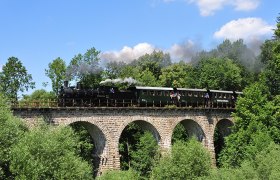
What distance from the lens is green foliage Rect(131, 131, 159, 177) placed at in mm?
48281

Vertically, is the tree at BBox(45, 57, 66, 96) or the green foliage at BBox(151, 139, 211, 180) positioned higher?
the tree at BBox(45, 57, 66, 96)

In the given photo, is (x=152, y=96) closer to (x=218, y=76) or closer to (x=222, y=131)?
(x=222, y=131)

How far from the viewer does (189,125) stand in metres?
55.0

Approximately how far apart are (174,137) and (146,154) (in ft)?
44.9

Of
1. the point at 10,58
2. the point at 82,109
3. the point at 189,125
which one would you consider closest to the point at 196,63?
the point at 189,125

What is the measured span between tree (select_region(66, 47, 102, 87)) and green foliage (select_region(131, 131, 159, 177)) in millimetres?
17191

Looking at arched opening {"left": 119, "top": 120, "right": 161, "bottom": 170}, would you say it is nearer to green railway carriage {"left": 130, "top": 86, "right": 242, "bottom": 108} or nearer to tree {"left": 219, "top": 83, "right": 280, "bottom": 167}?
green railway carriage {"left": 130, "top": 86, "right": 242, "bottom": 108}

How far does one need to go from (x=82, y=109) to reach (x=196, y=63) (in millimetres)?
44062

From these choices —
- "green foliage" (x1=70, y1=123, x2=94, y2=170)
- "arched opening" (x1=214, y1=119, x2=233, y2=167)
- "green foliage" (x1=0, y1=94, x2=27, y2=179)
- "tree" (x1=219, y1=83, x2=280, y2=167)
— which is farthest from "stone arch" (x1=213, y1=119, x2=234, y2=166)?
"green foliage" (x1=0, y1=94, x2=27, y2=179)

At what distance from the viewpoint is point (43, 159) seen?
30438mm

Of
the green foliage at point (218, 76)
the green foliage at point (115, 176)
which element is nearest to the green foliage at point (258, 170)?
the green foliage at point (115, 176)

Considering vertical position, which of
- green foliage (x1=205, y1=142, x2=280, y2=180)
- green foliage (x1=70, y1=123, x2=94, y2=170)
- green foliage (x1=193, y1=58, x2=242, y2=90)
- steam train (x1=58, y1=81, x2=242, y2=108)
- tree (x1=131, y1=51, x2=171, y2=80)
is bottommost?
green foliage (x1=205, y1=142, x2=280, y2=180)

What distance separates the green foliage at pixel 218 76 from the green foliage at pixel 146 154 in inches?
1069

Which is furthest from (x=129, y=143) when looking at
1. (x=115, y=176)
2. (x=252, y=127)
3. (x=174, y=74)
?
(x=174, y=74)
